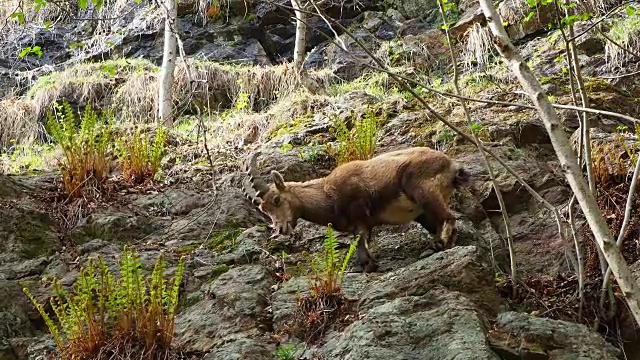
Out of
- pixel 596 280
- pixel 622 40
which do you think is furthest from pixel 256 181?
pixel 622 40

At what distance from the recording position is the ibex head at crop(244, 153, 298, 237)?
6.39 m

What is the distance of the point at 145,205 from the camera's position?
278 inches

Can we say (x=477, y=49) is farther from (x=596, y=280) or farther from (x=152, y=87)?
(x=596, y=280)

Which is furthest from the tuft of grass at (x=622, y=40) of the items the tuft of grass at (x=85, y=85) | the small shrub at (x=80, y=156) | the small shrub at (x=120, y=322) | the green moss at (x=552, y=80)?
the tuft of grass at (x=85, y=85)

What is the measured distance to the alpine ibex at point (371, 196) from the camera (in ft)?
18.8

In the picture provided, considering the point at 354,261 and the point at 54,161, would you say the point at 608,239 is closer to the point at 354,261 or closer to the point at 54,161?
the point at 354,261

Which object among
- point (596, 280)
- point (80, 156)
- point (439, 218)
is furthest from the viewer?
point (80, 156)

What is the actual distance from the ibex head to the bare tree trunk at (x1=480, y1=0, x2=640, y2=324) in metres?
3.13

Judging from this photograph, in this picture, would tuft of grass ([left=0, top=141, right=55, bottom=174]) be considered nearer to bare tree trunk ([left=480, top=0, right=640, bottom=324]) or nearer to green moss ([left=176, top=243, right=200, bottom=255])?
green moss ([left=176, top=243, right=200, bottom=255])

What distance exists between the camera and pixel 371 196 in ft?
20.0

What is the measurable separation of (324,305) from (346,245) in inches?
59.5

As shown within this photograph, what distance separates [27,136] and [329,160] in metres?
7.27

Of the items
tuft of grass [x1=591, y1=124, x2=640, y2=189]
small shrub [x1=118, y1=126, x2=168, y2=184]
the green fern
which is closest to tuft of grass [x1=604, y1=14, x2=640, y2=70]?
tuft of grass [x1=591, y1=124, x2=640, y2=189]

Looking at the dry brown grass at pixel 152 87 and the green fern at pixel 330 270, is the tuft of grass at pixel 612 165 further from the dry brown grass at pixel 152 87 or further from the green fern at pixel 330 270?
the dry brown grass at pixel 152 87
